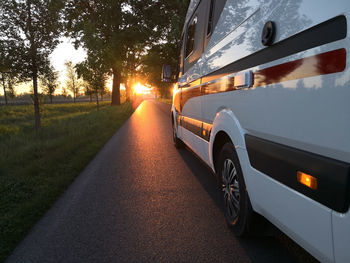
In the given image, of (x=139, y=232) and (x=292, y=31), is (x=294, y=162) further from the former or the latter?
(x=139, y=232)

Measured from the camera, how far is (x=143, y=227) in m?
2.85

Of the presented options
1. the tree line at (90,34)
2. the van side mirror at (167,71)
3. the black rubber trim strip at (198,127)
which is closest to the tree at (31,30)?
the tree line at (90,34)

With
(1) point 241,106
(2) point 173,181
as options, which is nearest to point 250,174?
(1) point 241,106

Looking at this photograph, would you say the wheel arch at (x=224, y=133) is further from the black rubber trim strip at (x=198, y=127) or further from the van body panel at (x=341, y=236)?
the van body panel at (x=341, y=236)

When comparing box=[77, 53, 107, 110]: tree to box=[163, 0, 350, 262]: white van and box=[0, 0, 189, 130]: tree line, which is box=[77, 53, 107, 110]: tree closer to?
box=[0, 0, 189, 130]: tree line

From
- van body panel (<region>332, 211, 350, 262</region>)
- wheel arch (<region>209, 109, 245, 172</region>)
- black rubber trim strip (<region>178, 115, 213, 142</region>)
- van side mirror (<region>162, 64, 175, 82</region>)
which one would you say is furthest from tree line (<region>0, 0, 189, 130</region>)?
van body panel (<region>332, 211, 350, 262</region>)

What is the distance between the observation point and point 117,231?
2.79 m

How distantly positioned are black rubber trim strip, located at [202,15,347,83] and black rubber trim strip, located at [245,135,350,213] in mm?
572

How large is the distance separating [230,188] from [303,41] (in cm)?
172

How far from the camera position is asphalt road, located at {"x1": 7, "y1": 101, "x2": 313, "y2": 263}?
93.7 inches

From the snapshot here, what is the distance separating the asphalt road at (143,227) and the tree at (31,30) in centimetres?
826

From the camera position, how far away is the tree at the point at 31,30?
33.5 ft

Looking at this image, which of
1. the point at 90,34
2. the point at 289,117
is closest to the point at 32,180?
the point at 289,117

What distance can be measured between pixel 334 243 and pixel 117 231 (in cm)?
206
